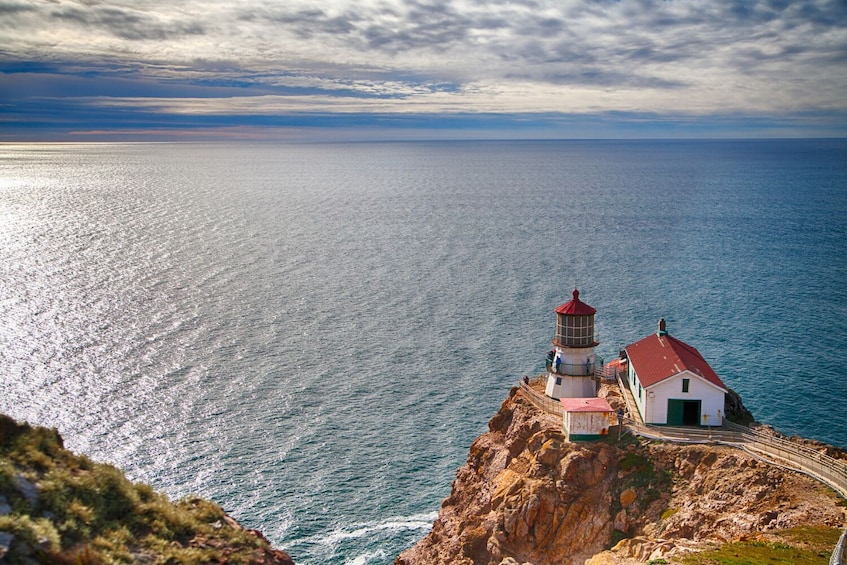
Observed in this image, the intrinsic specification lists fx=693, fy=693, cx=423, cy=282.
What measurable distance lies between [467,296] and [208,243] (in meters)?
52.3

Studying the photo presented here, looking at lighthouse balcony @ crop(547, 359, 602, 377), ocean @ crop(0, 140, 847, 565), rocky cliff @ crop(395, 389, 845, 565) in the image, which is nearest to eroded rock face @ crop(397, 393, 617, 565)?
rocky cliff @ crop(395, 389, 845, 565)

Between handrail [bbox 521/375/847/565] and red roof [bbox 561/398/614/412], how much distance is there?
6.15 feet

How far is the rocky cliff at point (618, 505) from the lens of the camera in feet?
90.2

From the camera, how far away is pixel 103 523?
1590cm

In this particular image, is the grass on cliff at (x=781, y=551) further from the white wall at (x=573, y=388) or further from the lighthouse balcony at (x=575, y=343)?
the lighthouse balcony at (x=575, y=343)

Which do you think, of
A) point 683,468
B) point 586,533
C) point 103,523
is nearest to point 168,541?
point 103,523

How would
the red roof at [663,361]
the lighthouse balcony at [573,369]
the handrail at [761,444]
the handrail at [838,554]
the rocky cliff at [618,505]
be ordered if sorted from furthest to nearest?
1. the lighthouse balcony at [573,369]
2. the red roof at [663,361]
3. the handrail at [761,444]
4. the rocky cliff at [618,505]
5. the handrail at [838,554]

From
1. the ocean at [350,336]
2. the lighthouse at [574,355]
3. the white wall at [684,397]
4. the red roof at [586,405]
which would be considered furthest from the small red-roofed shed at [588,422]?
the ocean at [350,336]

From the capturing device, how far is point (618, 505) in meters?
32.2

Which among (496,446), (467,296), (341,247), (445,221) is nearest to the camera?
(496,446)

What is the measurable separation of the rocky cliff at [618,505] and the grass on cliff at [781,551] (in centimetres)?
13

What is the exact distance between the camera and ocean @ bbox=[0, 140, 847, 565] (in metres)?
47.9

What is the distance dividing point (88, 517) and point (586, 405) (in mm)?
25744

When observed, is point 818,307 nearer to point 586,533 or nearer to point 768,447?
point 768,447
